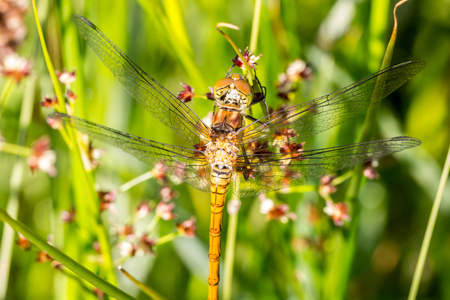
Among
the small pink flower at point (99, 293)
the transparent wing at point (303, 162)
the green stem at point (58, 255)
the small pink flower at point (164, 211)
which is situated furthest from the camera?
the small pink flower at point (164, 211)

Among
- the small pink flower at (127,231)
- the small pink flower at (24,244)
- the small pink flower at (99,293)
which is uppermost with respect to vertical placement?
the small pink flower at (127,231)

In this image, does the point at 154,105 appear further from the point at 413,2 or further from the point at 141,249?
the point at 413,2

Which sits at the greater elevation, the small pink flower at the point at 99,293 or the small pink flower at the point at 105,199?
the small pink flower at the point at 105,199

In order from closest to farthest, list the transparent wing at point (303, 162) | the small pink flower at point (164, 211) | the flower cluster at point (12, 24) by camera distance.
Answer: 1. the transparent wing at point (303, 162)
2. the small pink flower at point (164, 211)
3. the flower cluster at point (12, 24)

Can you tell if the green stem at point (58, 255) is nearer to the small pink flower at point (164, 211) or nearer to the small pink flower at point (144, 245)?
the small pink flower at point (144, 245)

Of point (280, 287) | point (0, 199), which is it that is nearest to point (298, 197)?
point (280, 287)

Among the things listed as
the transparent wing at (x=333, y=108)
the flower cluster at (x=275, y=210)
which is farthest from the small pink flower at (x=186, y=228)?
the transparent wing at (x=333, y=108)

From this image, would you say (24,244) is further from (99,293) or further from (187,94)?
(187,94)
